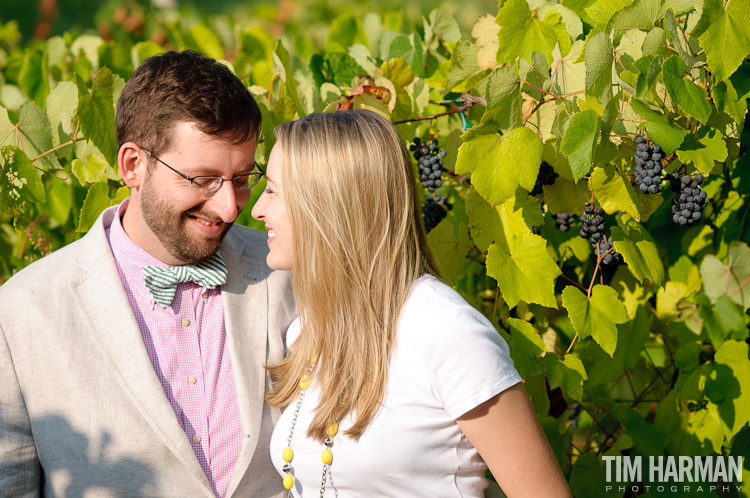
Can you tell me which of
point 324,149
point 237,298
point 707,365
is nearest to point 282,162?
point 324,149

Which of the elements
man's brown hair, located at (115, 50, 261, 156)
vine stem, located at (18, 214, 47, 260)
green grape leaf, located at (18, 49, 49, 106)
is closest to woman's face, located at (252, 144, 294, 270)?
man's brown hair, located at (115, 50, 261, 156)

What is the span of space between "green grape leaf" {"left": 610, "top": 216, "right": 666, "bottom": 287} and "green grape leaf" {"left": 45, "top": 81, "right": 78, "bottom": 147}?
177 centimetres

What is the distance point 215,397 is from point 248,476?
10.0 inches

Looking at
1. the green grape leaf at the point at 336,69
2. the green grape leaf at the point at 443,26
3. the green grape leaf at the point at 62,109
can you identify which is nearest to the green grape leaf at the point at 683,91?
the green grape leaf at the point at 443,26

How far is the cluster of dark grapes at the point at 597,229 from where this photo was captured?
1.97 meters

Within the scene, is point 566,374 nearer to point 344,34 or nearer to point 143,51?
point 344,34

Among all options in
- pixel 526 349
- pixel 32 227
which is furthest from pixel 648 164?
pixel 32 227

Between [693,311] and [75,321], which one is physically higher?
[75,321]

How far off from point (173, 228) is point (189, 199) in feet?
0.36

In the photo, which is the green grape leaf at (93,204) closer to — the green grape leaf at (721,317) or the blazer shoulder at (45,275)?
the blazer shoulder at (45,275)

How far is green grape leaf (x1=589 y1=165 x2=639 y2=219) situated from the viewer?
6.07ft

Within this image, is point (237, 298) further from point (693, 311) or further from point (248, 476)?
point (693, 311)

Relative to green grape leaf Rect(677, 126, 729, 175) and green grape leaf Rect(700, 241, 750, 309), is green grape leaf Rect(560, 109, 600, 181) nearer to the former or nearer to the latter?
green grape leaf Rect(677, 126, 729, 175)

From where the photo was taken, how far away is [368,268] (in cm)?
193
